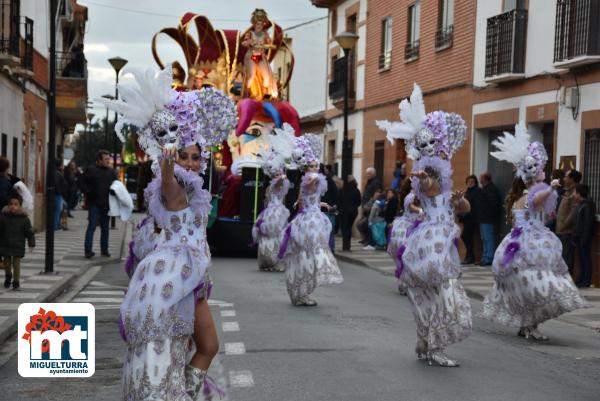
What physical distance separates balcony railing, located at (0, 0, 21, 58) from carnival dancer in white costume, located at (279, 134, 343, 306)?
996 cm

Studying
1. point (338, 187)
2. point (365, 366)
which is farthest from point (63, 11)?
point (365, 366)

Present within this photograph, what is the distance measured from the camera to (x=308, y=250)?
1266cm

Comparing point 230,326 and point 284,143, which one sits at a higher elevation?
point 284,143

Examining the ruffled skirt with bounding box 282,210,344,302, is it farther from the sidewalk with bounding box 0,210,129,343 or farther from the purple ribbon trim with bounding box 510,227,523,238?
the sidewalk with bounding box 0,210,129,343

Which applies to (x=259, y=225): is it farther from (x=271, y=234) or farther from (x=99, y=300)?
(x=99, y=300)

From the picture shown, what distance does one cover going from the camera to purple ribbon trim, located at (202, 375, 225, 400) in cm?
596

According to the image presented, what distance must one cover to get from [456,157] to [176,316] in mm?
18177

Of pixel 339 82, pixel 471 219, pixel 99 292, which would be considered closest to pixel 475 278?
pixel 471 219

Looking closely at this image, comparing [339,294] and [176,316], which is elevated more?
[176,316]

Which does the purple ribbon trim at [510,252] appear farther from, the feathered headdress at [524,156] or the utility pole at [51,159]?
the utility pole at [51,159]

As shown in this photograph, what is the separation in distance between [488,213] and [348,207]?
4.70 metres

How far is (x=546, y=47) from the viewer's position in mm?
19016

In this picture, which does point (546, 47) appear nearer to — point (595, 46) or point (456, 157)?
point (595, 46)

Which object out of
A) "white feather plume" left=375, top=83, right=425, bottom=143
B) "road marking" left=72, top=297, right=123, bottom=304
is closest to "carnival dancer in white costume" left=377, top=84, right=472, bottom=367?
"white feather plume" left=375, top=83, right=425, bottom=143
